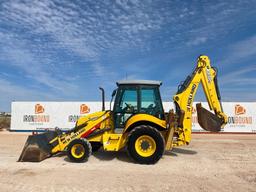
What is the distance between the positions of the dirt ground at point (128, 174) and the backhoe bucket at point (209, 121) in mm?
1024

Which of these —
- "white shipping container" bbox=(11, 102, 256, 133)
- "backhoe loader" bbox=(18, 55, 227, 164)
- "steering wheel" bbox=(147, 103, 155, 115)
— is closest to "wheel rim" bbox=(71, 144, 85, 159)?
"backhoe loader" bbox=(18, 55, 227, 164)

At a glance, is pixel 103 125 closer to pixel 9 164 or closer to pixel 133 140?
pixel 133 140

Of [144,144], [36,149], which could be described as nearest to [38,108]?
[36,149]

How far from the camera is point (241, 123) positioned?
24078mm

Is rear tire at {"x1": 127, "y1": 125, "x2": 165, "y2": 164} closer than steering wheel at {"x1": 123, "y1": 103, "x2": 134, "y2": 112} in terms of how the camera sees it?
Yes

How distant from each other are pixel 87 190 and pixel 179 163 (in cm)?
372

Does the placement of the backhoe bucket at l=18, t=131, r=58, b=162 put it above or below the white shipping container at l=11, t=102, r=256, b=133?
below

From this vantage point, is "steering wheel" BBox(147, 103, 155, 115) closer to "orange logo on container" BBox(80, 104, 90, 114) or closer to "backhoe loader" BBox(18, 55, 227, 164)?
"backhoe loader" BBox(18, 55, 227, 164)

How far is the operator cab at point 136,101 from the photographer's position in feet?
31.0

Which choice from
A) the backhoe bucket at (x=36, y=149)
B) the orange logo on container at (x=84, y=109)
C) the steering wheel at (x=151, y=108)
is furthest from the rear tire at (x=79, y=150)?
the orange logo on container at (x=84, y=109)

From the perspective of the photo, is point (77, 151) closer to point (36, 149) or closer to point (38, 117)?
point (36, 149)

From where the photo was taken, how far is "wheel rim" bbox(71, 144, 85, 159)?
9.01m

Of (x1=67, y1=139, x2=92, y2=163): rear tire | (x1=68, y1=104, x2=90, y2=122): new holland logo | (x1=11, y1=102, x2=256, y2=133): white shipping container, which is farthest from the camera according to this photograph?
(x1=68, y1=104, x2=90, y2=122): new holland logo

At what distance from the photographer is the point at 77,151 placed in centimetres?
906
